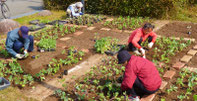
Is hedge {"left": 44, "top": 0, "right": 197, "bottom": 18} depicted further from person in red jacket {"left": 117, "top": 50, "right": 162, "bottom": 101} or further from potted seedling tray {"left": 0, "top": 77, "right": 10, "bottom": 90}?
potted seedling tray {"left": 0, "top": 77, "right": 10, "bottom": 90}

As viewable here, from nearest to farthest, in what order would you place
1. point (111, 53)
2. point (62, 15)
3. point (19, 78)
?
1. point (19, 78)
2. point (111, 53)
3. point (62, 15)

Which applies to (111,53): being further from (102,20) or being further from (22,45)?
(102,20)

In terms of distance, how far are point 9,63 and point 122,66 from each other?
265cm

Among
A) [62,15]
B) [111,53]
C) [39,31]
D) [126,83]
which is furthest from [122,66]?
[62,15]

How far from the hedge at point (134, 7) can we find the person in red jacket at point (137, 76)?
5.92 metres

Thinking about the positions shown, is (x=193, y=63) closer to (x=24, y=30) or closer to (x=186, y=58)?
(x=186, y=58)

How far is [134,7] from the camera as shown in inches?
343

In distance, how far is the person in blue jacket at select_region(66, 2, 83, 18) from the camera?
8.40 m

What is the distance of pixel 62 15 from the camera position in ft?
32.5

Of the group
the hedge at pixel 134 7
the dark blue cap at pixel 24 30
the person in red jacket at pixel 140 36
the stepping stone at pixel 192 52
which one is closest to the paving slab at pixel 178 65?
the stepping stone at pixel 192 52

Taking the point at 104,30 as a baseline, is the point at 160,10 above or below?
above

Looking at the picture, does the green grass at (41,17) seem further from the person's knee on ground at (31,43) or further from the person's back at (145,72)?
the person's back at (145,72)

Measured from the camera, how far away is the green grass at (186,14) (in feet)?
28.4

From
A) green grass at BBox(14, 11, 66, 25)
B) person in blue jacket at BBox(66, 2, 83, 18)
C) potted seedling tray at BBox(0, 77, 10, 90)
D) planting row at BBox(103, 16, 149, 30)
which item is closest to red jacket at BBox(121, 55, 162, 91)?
potted seedling tray at BBox(0, 77, 10, 90)
